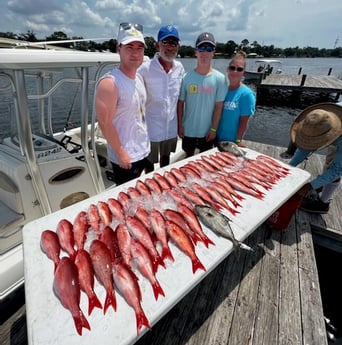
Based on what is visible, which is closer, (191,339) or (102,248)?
(102,248)

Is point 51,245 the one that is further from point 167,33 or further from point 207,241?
point 167,33

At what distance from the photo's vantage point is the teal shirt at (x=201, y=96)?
3273 millimetres

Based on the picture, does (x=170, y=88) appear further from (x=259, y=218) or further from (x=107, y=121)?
(x=259, y=218)

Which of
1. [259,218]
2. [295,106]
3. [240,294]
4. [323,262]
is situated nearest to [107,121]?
→ [259,218]

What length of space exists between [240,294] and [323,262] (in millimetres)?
2303

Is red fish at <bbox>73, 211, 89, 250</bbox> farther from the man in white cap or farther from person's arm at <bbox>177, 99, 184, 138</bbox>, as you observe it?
person's arm at <bbox>177, 99, 184, 138</bbox>

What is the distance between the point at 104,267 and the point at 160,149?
7.85 feet

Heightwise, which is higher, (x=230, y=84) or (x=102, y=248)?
(x=230, y=84)

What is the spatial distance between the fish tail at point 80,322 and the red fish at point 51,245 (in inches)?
13.6

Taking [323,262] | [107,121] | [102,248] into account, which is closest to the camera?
[102,248]

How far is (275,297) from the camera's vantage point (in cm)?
245

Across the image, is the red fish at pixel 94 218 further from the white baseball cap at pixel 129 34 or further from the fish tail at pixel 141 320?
the white baseball cap at pixel 129 34

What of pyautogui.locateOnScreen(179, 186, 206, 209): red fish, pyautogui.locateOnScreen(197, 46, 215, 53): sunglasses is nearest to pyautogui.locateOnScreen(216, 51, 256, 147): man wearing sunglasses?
pyautogui.locateOnScreen(197, 46, 215, 53): sunglasses

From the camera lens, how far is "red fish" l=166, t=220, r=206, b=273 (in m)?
1.48
